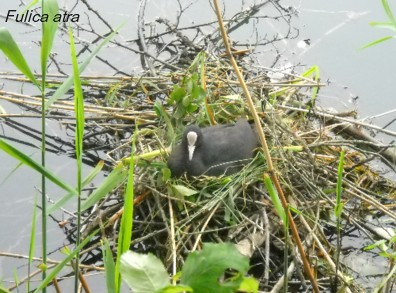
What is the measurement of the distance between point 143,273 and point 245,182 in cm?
148

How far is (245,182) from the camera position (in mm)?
2285

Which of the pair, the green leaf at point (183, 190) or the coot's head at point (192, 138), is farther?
the coot's head at point (192, 138)

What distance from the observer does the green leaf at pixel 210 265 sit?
0.81 meters

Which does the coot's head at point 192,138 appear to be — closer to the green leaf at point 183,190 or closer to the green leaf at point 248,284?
the green leaf at point 183,190

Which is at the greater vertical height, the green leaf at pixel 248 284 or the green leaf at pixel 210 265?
the green leaf at pixel 210 265

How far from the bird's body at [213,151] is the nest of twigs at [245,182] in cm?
4

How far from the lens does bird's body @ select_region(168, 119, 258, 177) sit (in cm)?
238

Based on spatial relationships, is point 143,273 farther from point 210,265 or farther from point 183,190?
point 183,190

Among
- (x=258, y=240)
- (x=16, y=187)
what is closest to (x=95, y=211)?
(x=16, y=187)

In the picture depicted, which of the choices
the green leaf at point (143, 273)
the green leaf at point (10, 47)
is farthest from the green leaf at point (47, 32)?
the green leaf at point (143, 273)

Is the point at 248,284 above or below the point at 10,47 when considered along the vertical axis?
below

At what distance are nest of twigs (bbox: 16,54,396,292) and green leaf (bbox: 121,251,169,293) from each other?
109 cm

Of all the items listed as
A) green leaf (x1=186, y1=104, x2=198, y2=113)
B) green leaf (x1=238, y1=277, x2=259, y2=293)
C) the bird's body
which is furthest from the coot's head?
green leaf (x1=238, y1=277, x2=259, y2=293)

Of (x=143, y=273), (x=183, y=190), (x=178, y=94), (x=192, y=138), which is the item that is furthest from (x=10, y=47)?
(x=178, y=94)
